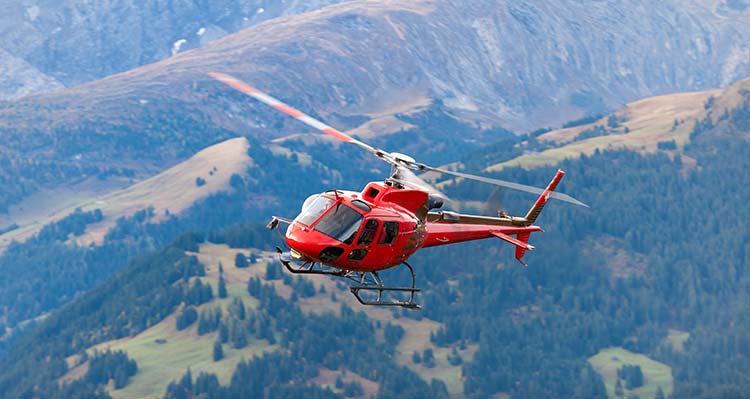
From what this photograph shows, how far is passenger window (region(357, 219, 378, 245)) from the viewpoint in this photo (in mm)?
89000

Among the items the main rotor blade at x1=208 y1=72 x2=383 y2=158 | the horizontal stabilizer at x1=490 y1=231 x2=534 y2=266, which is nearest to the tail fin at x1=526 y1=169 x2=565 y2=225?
the horizontal stabilizer at x1=490 y1=231 x2=534 y2=266

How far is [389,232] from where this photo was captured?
3565 inches

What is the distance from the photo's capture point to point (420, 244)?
95000mm

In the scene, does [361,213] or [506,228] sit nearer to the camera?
[361,213]

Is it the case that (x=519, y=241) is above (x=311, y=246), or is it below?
below

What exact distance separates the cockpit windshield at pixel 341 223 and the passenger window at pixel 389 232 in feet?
6.76

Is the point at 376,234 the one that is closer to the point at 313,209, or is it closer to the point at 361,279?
the point at 361,279

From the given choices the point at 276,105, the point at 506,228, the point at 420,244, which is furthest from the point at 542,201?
the point at 276,105

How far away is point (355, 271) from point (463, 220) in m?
14.6

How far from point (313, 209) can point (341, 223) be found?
2185 millimetres

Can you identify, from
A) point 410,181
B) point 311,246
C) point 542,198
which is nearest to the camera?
point 311,246

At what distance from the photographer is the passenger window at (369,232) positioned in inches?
3504

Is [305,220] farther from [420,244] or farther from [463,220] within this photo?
[463,220]

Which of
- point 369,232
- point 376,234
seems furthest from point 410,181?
point 369,232
